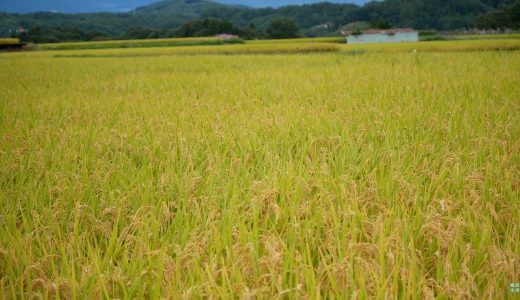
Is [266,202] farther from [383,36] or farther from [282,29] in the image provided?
[282,29]

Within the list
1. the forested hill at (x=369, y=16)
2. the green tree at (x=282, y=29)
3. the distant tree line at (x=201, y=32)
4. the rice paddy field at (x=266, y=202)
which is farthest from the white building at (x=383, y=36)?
the forested hill at (x=369, y=16)

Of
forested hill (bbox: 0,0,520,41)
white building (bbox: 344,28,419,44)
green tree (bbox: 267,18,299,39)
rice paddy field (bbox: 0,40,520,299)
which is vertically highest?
forested hill (bbox: 0,0,520,41)

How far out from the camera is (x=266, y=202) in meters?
1.71

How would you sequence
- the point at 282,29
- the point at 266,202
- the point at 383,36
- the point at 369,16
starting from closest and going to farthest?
the point at 266,202 → the point at 383,36 → the point at 282,29 → the point at 369,16

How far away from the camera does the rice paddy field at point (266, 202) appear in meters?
1.13

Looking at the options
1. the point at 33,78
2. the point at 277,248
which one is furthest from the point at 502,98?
the point at 33,78

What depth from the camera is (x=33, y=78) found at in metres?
9.04

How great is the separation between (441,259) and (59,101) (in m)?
5.28

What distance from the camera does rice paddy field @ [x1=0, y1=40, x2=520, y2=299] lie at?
3.71 feet

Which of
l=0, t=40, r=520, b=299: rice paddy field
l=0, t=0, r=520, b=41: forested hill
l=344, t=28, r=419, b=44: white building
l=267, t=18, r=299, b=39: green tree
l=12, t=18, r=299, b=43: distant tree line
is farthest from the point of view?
l=0, t=0, r=520, b=41: forested hill

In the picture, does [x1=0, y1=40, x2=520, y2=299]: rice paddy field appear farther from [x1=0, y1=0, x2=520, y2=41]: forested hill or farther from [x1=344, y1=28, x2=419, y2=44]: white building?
[x1=0, y1=0, x2=520, y2=41]: forested hill

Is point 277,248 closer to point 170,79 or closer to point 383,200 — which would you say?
point 383,200

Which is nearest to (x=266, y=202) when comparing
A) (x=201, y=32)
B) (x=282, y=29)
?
(x=201, y=32)

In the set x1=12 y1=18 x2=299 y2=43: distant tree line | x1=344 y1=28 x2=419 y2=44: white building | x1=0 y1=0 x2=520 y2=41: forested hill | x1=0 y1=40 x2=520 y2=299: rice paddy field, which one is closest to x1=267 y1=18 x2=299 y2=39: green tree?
x1=12 y1=18 x2=299 y2=43: distant tree line
